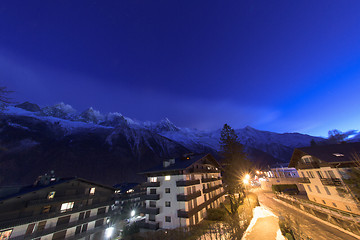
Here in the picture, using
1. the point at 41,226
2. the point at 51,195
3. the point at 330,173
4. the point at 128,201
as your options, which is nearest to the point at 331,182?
the point at 330,173

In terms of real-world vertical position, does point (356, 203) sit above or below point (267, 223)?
above

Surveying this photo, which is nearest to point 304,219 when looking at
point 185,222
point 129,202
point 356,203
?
point 356,203

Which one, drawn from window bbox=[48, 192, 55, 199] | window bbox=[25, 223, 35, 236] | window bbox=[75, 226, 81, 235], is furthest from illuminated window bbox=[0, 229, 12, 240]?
window bbox=[75, 226, 81, 235]

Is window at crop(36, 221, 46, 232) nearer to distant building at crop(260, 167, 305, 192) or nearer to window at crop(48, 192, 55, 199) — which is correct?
window at crop(48, 192, 55, 199)

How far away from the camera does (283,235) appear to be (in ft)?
51.0

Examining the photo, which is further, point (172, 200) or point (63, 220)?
point (172, 200)

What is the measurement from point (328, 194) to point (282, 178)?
28.3 m

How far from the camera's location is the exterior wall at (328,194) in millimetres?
23047

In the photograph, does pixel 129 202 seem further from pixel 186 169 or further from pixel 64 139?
pixel 64 139

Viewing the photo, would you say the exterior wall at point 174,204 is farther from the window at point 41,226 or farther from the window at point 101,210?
the window at point 41,226

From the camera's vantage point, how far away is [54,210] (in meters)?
26.2

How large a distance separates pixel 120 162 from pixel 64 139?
54.4 metres

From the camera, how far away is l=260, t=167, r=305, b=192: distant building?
4976 cm

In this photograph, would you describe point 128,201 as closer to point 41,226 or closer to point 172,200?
point 41,226
